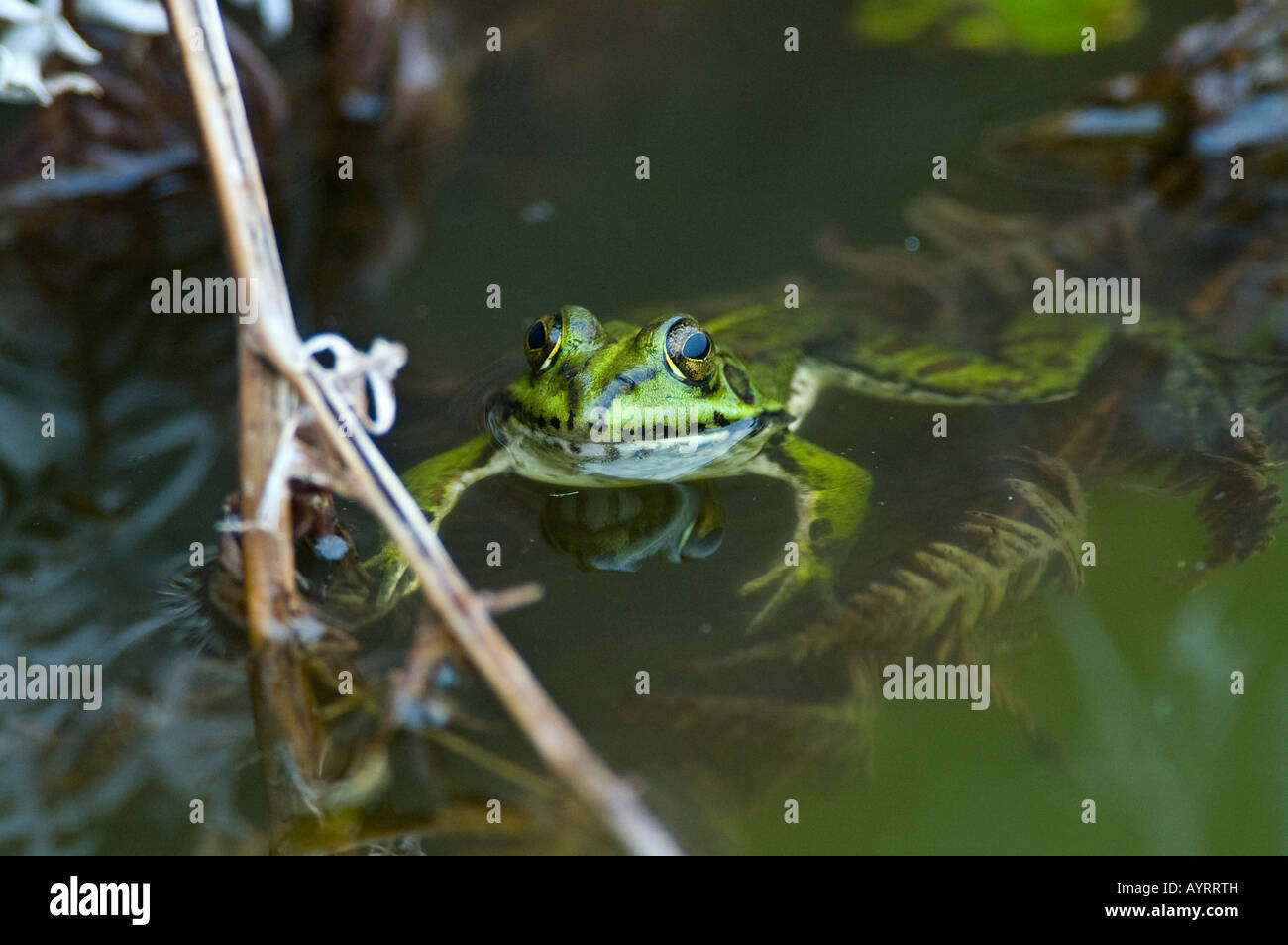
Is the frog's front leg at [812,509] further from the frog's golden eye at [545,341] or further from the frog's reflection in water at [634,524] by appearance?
→ the frog's golden eye at [545,341]

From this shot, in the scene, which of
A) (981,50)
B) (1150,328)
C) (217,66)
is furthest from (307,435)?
(981,50)

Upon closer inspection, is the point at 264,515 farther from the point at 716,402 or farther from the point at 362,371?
the point at 716,402

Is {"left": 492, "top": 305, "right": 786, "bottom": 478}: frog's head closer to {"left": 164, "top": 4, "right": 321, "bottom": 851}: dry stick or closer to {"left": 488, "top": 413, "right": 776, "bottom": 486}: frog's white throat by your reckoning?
{"left": 488, "top": 413, "right": 776, "bottom": 486}: frog's white throat

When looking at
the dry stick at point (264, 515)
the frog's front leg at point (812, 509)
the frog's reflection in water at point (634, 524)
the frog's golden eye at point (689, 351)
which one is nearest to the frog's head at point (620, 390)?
the frog's golden eye at point (689, 351)

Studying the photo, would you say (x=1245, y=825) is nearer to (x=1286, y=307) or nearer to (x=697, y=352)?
(x=697, y=352)

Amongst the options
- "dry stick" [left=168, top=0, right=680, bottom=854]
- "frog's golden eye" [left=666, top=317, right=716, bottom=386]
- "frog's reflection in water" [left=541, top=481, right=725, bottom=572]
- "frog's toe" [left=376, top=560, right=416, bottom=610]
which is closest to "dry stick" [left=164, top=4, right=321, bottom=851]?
"dry stick" [left=168, top=0, right=680, bottom=854]

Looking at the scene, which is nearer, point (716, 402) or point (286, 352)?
point (286, 352)

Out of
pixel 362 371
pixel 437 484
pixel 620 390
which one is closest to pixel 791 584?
→ pixel 620 390
